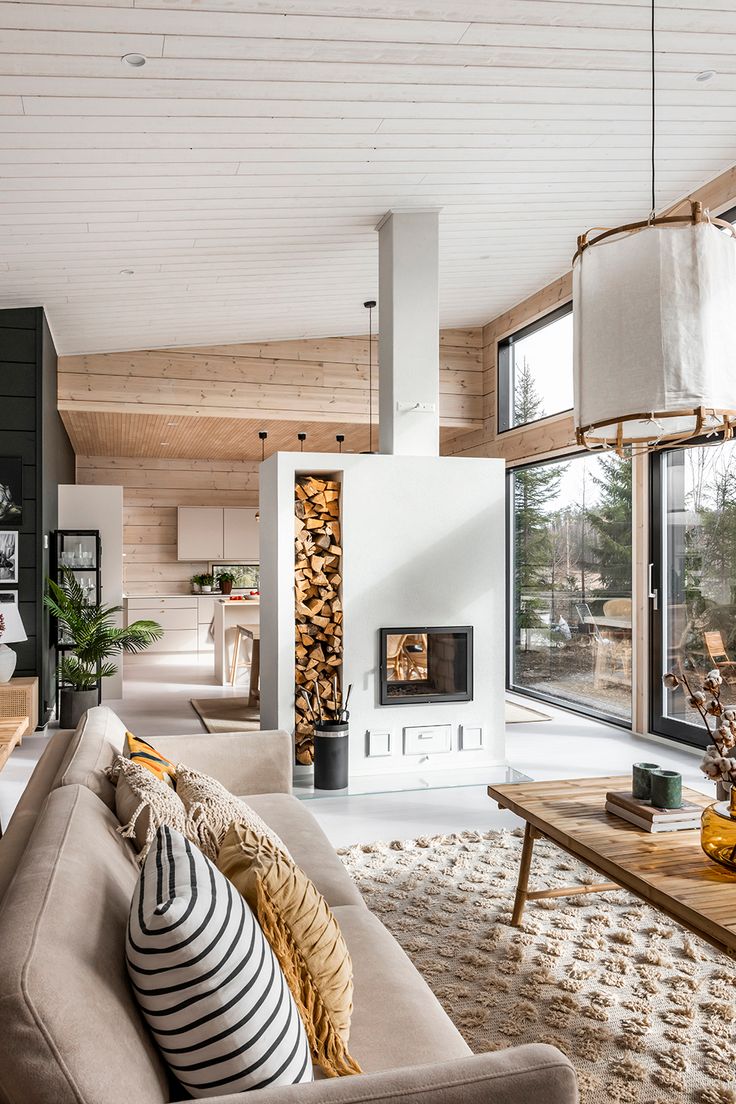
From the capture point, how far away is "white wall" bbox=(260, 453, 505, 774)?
4816 mm

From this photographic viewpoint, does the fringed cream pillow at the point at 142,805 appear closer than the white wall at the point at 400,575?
Yes

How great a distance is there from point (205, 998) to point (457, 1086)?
0.35 meters

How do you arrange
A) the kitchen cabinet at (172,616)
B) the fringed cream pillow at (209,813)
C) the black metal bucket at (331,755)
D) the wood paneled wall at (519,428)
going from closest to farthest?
the fringed cream pillow at (209,813) < the black metal bucket at (331,755) < the wood paneled wall at (519,428) < the kitchen cabinet at (172,616)

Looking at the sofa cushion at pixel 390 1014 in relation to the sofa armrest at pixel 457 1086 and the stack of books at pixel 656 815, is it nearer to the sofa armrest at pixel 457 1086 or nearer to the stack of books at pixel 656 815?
the sofa armrest at pixel 457 1086

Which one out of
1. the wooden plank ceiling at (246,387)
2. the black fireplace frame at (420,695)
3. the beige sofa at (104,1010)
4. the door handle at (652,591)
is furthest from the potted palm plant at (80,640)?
the beige sofa at (104,1010)

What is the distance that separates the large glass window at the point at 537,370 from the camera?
6.83 metres

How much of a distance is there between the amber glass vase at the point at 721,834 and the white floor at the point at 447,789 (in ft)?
5.74

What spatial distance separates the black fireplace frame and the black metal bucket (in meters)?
0.42

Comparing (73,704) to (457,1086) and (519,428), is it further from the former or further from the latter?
(457,1086)

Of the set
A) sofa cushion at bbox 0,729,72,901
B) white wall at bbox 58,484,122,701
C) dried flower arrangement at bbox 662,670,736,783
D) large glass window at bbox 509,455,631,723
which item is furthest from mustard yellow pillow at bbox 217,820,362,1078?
white wall at bbox 58,484,122,701

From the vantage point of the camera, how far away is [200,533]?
11234 millimetres

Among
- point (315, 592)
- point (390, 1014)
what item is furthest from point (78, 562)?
point (390, 1014)

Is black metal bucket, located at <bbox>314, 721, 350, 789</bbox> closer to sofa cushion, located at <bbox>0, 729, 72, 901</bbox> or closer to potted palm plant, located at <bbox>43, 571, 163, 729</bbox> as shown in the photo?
sofa cushion, located at <bbox>0, 729, 72, 901</bbox>

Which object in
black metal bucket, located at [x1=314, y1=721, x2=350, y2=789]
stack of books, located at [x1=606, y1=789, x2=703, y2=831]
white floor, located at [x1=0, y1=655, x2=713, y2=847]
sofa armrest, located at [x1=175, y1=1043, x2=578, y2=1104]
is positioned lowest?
white floor, located at [x1=0, y1=655, x2=713, y2=847]
